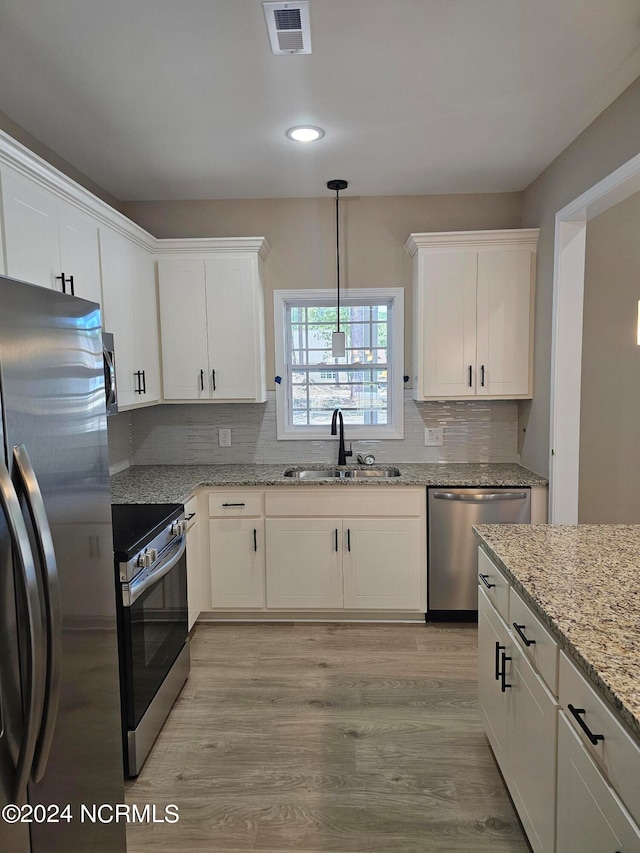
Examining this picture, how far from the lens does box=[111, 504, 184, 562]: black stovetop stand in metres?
2.13

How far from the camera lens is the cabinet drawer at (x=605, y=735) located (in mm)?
1027

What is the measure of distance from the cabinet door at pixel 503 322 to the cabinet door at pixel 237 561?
172cm

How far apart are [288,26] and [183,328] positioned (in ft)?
6.79

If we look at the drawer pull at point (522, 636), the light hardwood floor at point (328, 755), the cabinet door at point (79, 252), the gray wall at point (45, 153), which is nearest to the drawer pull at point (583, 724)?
the drawer pull at point (522, 636)

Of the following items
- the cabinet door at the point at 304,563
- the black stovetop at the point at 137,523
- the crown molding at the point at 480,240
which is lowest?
the cabinet door at the point at 304,563

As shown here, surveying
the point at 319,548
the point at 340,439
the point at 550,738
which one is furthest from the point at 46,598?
the point at 340,439

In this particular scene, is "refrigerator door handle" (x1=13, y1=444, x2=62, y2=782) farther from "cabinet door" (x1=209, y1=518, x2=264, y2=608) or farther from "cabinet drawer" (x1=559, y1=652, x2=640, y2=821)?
"cabinet door" (x1=209, y1=518, x2=264, y2=608)

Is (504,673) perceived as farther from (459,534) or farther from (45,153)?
(45,153)

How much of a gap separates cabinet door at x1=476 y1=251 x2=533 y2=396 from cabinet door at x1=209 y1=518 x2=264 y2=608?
1.72m

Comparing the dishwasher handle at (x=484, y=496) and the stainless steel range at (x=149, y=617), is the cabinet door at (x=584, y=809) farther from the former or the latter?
the dishwasher handle at (x=484, y=496)

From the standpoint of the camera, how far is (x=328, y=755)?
7.54 feet

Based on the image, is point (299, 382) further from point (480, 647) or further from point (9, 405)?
point (9, 405)

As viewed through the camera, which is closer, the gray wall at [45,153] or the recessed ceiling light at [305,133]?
the gray wall at [45,153]

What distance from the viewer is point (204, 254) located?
3.59m
